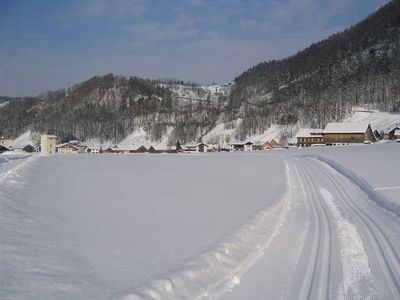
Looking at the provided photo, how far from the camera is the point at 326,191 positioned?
81.5 ft

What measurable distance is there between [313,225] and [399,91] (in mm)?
187189

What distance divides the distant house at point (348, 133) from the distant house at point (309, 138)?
7244mm

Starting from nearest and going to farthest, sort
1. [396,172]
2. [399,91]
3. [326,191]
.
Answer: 1. [326,191]
2. [396,172]
3. [399,91]

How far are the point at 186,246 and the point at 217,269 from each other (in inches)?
71.0

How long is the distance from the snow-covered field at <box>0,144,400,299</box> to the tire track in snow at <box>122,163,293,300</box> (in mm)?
26

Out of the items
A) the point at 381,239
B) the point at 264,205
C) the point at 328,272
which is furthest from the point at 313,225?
the point at 328,272

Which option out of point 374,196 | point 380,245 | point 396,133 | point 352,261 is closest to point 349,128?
point 396,133

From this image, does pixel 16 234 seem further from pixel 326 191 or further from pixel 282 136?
pixel 282 136

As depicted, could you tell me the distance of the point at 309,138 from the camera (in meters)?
152

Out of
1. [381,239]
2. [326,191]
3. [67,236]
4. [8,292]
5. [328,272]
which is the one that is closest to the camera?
[8,292]

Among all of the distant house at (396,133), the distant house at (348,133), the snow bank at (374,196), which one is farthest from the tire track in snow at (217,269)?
the distant house at (396,133)

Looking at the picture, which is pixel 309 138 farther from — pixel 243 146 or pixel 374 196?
pixel 374 196

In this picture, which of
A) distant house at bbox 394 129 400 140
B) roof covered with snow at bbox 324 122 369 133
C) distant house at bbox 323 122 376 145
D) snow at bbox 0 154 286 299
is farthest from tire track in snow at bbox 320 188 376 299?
distant house at bbox 394 129 400 140

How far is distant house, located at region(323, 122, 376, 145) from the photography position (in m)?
134
